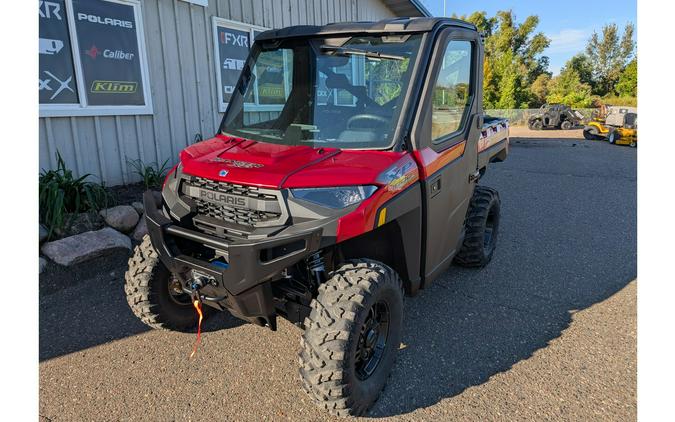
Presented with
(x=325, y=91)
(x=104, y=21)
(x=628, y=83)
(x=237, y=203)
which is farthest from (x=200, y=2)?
(x=628, y=83)

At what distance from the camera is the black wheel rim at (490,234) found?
480 centimetres

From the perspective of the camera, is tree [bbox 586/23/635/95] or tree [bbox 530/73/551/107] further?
tree [bbox 586/23/635/95]

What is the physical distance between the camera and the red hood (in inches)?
96.4

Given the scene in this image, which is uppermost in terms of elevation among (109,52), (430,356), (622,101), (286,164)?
(622,101)

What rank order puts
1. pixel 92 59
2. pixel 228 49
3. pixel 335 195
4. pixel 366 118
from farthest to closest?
1. pixel 228 49
2. pixel 92 59
3. pixel 366 118
4. pixel 335 195

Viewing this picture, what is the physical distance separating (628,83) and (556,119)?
Answer: 71.0 ft

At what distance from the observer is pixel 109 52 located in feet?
18.7

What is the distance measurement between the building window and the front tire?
4.53 meters

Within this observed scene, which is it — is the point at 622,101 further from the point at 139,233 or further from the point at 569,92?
the point at 139,233

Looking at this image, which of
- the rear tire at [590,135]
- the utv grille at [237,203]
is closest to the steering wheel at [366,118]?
the utv grille at [237,203]

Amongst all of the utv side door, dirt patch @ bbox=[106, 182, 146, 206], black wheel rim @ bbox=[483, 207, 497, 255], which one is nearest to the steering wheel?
the utv side door

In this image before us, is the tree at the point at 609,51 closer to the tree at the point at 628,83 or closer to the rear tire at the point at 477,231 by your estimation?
the tree at the point at 628,83

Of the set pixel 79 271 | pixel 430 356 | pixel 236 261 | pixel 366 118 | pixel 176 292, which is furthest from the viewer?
pixel 79 271

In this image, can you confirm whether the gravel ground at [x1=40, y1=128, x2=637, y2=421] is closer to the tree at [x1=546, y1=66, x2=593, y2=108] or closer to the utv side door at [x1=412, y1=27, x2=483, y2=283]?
the utv side door at [x1=412, y1=27, x2=483, y2=283]
